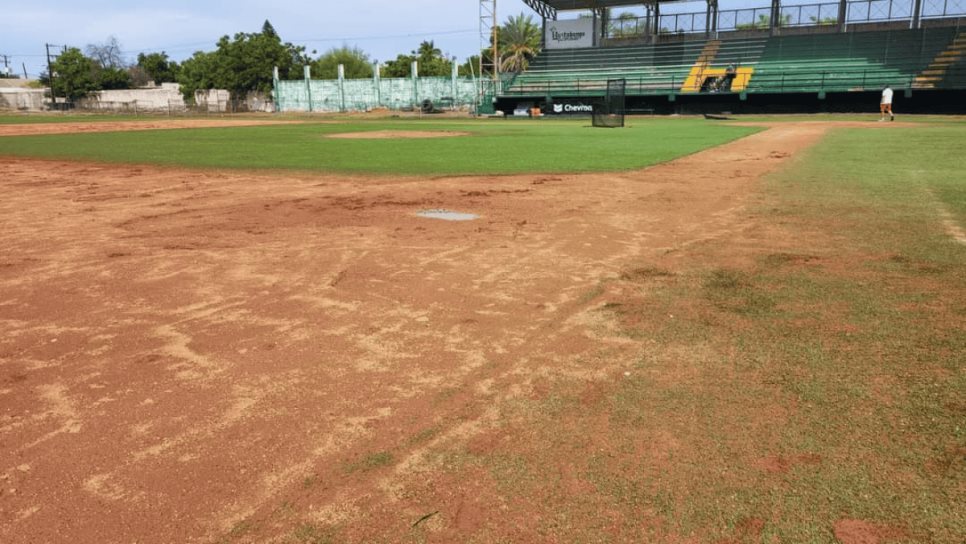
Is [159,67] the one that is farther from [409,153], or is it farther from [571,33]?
[409,153]

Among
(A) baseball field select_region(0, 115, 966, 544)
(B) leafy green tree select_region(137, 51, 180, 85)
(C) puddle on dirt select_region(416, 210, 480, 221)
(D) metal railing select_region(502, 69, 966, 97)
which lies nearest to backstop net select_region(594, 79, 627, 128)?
(D) metal railing select_region(502, 69, 966, 97)

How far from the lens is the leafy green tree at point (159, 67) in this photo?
131 meters

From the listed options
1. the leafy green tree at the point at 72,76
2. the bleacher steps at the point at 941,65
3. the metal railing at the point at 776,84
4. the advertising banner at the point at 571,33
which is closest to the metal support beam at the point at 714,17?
the metal railing at the point at 776,84

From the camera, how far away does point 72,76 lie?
8706 cm

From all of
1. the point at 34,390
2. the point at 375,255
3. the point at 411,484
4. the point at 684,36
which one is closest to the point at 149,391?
the point at 34,390

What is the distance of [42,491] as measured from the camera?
8.44 ft

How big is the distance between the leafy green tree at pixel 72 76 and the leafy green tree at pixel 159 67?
4214 centimetres

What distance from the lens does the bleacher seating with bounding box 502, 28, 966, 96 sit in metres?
40.1

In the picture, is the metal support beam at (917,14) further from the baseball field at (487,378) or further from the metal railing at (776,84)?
the baseball field at (487,378)

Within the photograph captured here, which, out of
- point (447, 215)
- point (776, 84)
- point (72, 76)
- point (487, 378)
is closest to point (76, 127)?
point (447, 215)

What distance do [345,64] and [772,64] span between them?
60.4 meters

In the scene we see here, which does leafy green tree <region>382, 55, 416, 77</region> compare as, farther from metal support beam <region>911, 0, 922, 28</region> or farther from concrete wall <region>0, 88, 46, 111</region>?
metal support beam <region>911, 0, 922, 28</region>

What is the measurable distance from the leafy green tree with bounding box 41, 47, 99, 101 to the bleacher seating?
2586 inches

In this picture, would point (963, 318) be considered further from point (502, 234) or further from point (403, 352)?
point (502, 234)
